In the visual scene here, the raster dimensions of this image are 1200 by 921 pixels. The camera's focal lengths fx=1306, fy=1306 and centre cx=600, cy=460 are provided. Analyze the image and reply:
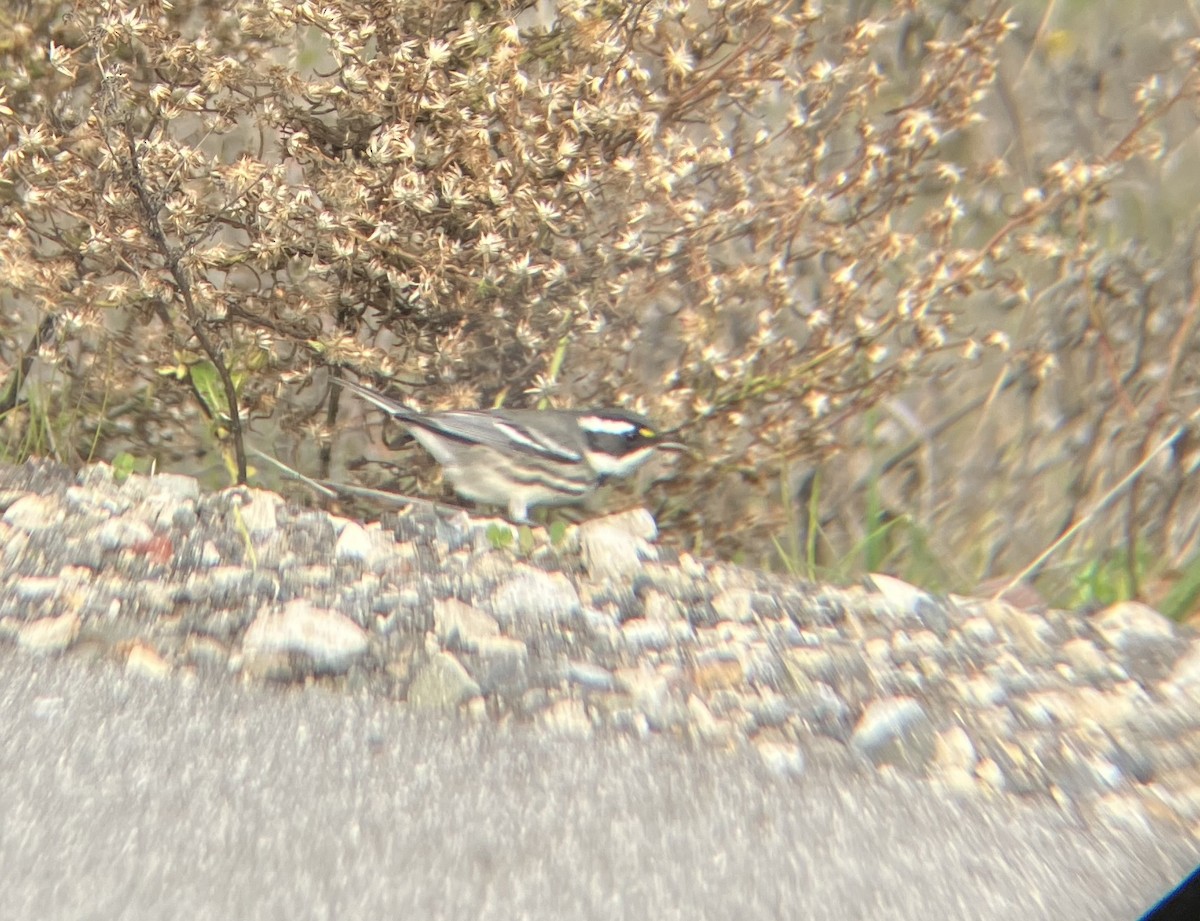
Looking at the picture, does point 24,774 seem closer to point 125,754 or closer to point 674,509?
point 125,754

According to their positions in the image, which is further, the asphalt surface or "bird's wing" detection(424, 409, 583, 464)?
"bird's wing" detection(424, 409, 583, 464)

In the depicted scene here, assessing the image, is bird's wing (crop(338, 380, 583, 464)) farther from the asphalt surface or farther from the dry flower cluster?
the asphalt surface

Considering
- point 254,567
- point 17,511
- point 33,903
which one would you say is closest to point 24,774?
point 33,903

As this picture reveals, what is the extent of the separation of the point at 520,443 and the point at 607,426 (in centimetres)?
28

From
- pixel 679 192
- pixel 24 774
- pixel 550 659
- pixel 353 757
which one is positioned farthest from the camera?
pixel 679 192

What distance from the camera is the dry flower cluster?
140 inches

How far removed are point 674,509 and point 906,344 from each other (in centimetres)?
97

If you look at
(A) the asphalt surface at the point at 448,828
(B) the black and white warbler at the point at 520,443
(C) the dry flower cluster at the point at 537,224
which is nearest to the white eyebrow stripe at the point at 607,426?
(B) the black and white warbler at the point at 520,443

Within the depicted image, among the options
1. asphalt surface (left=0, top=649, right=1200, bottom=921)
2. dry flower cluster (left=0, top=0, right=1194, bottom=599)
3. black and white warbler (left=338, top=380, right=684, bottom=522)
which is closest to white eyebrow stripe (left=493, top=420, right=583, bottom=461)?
black and white warbler (left=338, top=380, right=684, bottom=522)

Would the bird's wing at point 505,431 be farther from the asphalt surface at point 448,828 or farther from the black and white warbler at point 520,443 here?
the asphalt surface at point 448,828

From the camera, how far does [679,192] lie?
3977mm

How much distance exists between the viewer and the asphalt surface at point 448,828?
6.11 feet

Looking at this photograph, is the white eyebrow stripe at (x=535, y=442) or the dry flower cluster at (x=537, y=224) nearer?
the dry flower cluster at (x=537, y=224)

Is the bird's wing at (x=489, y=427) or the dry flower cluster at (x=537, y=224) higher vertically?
the dry flower cluster at (x=537, y=224)
